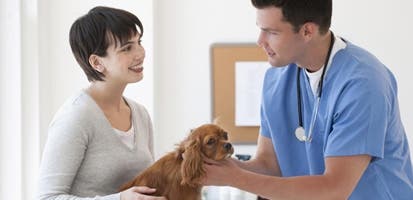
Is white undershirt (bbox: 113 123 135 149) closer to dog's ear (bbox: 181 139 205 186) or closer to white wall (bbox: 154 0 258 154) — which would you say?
dog's ear (bbox: 181 139 205 186)

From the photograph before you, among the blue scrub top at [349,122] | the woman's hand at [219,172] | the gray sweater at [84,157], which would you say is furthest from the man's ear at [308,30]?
the gray sweater at [84,157]

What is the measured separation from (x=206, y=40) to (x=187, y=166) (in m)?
1.99

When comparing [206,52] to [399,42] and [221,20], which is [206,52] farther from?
[399,42]

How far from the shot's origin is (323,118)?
177 cm

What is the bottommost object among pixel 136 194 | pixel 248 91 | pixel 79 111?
pixel 248 91

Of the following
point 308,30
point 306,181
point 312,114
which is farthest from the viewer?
point 312,114

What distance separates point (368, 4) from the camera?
3496 mm

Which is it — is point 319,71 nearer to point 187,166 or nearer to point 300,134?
point 300,134

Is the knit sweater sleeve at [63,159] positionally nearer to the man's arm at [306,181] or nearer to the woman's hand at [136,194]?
the woman's hand at [136,194]

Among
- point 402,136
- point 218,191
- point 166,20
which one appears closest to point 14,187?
point 218,191

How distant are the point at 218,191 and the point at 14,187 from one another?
1.16m

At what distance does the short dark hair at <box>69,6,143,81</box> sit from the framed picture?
1.74 m

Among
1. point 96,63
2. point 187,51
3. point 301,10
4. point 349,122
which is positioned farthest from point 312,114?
point 187,51

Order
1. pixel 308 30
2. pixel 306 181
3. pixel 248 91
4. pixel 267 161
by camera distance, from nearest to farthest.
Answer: pixel 306 181 < pixel 308 30 < pixel 267 161 < pixel 248 91
